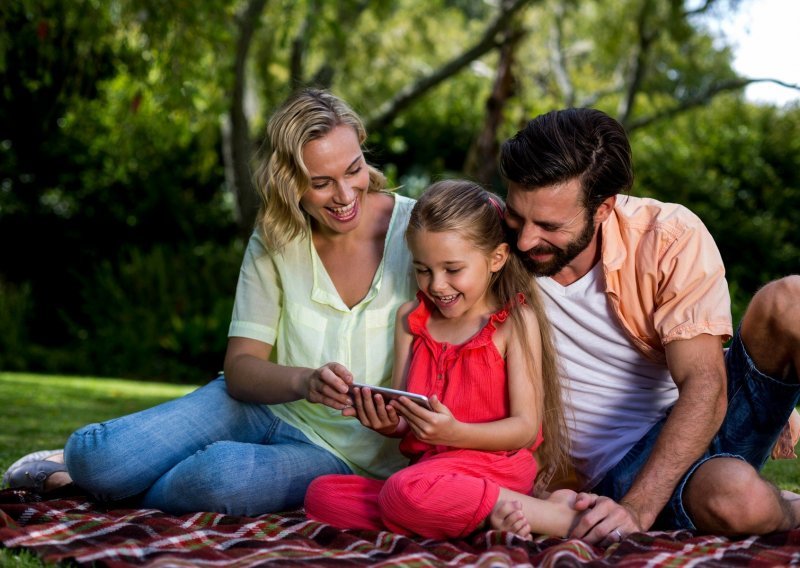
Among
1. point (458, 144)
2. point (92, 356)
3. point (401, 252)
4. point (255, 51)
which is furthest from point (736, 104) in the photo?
point (401, 252)

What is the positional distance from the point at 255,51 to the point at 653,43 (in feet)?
14.3

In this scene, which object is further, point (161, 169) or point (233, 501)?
point (161, 169)

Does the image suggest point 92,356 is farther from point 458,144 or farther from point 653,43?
point 653,43

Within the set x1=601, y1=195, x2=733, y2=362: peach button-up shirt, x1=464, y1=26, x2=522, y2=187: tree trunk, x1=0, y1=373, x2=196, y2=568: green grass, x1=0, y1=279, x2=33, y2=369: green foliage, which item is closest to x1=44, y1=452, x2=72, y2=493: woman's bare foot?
x1=0, y1=373, x2=196, y2=568: green grass

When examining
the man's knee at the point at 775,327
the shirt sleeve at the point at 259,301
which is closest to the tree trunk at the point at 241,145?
the shirt sleeve at the point at 259,301

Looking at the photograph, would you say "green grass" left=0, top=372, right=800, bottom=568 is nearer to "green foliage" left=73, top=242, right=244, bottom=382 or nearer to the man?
"green foliage" left=73, top=242, right=244, bottom=382

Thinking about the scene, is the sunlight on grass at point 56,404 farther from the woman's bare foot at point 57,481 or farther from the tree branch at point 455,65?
the tree branch at point 455,65

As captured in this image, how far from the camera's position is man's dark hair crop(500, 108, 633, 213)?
308 cm

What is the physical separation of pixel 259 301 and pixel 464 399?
887mm

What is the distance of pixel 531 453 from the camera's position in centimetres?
316

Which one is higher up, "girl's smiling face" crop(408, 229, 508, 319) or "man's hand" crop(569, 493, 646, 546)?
"girl's smiling face" crop(408, 229, 508, 319)

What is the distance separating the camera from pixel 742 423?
10.1 feet

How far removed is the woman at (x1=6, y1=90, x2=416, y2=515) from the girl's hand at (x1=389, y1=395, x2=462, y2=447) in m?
0.42

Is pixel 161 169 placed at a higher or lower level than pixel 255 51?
lower
